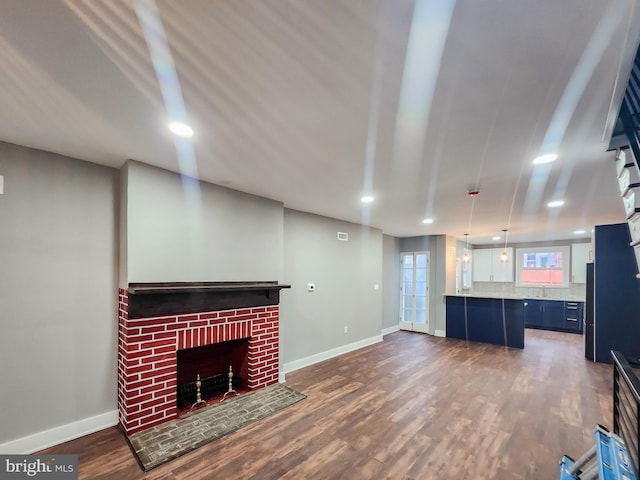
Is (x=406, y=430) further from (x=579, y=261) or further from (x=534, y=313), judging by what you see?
(x=579, y=261)

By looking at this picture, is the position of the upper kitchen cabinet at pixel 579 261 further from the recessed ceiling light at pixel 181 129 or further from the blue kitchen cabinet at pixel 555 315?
the recessed ceiling light at pixel 181 129

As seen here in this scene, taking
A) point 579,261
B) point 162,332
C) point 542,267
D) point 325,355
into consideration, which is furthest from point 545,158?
point 542,267

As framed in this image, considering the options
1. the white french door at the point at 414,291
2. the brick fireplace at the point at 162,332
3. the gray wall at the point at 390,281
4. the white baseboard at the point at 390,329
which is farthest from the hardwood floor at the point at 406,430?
the white french door at the point at 414,291

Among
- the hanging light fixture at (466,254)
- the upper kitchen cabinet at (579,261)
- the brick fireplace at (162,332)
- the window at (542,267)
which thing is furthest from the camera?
the window at (542,267)

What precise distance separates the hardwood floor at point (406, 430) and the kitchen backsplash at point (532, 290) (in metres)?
4.10

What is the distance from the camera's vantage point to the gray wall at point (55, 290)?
2.32 meters

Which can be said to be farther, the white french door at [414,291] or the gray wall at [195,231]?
the white french door at [414,291]

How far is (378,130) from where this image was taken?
202cm

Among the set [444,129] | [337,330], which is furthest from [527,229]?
[444,129]

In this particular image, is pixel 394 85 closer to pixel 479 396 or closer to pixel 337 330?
pixel 479 396

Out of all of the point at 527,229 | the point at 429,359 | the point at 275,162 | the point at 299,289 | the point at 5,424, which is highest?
the point at 275,162

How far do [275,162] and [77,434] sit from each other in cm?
302

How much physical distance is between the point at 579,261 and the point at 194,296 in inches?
388

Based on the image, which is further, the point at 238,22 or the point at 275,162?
the point at 275,162
